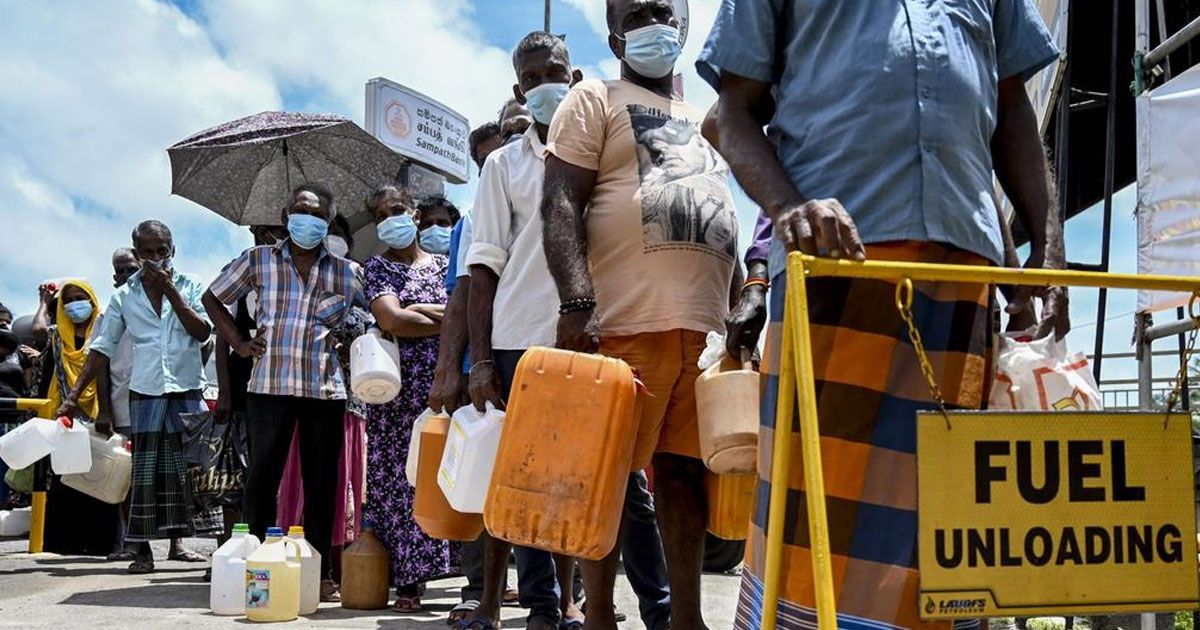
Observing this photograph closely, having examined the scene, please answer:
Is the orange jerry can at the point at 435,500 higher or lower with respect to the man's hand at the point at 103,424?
lower

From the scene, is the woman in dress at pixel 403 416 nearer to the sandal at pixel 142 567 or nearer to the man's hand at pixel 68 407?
the sandal at pixel 142 567

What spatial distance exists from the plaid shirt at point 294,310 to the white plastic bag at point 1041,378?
3.96m

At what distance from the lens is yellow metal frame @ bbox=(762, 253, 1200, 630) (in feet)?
6.44

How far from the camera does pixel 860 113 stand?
243 cm

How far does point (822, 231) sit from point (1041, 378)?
653 millimetres

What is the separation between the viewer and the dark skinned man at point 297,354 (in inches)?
230

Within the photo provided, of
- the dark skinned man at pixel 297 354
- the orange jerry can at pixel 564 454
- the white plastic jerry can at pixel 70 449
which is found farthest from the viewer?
the white plastic jerry can at pixel 70 449

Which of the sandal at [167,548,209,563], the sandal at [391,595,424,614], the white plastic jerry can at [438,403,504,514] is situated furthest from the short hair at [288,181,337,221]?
the sandal at [167,548,209,563]

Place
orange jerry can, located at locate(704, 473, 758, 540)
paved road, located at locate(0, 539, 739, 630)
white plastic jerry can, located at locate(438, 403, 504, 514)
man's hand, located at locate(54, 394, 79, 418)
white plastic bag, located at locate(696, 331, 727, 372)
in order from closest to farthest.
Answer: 1. white plastic bag, located at locate(696, 331, 727, 372)
2. orange jerry can, located at locate(704, 473, 758, 540)
3. white plastic jerry can, located at locate(438, 403, 504, 514)
4. paved road, located at locate(0, 539, 739, 630)
5. man's hand, located at locate(54, 394, 79, 418)

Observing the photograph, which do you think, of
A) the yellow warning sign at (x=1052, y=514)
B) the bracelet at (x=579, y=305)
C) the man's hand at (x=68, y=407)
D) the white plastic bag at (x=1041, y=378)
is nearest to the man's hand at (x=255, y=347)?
the man's hand at (x=68, y=407)

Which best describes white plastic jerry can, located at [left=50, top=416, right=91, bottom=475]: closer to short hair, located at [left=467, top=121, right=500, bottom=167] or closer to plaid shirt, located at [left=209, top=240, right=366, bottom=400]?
plaid shirt, located at [left=209, top=240, right=366, bottom=400]

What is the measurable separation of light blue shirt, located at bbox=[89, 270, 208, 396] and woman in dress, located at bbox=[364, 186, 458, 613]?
2.14m

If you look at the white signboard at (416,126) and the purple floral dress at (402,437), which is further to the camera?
the white signboard at (416,126)

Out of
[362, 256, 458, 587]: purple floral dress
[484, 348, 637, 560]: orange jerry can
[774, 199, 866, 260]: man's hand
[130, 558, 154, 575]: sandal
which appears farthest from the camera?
[130, 558, 154, 575]: sandal
